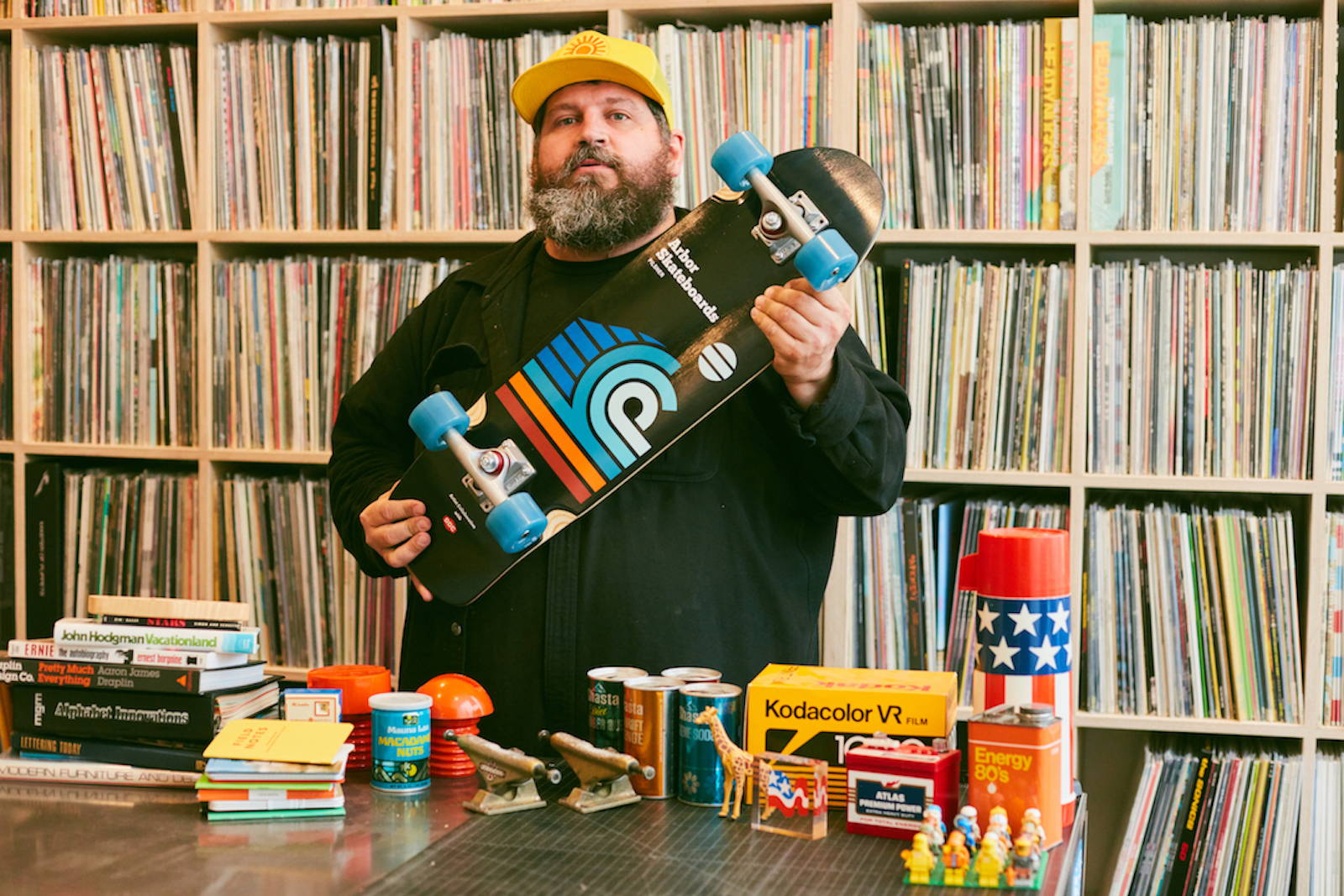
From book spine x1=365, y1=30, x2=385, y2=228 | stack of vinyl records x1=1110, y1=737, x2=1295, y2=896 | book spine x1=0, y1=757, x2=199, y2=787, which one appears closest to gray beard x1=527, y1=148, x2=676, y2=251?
book spine x1=365, y1=30, x2=385, y2=228

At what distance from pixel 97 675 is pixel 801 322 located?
2.84ft

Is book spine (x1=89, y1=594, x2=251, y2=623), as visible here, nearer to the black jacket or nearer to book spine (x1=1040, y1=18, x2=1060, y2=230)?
the black jacket

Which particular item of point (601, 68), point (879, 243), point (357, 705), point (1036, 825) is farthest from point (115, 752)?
point (879, 243)

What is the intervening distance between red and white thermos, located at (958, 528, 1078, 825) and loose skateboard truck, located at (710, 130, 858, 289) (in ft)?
1.23

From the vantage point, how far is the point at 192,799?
1.32 meters

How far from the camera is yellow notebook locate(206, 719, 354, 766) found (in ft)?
4.17

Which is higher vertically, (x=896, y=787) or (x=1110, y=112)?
(x=1110, y=112)

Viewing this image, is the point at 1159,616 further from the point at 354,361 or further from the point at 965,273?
the point at 354,361

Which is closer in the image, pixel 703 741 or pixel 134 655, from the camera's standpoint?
pixel 703 741

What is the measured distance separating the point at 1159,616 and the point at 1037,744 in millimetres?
1209

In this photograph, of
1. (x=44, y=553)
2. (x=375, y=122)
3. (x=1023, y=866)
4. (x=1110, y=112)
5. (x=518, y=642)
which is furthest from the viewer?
(x=44, y=553)

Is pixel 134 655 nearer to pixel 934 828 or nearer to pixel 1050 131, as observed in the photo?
pixel 934 828

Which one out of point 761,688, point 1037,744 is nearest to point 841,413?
point 761,688

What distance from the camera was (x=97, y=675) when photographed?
1.41m
